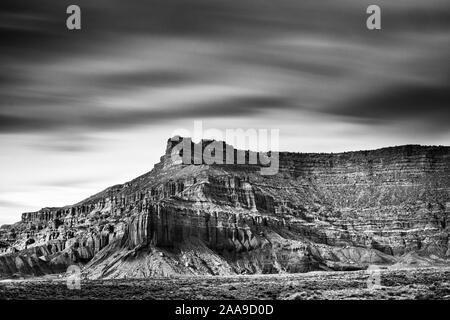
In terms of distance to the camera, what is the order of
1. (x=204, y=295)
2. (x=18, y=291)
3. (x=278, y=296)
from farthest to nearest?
(x=18, y=291), (x=204, y=295), (x=278, y=296)

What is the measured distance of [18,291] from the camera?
567 ft

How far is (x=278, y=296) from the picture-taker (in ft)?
418
